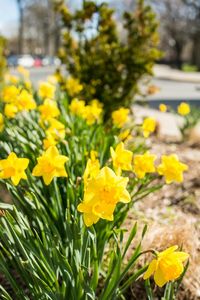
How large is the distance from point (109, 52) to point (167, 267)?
15.8 ft

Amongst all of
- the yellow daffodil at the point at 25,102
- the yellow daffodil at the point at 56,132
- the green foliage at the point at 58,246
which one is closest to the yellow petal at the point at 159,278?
the green foliage at the point at 58,246

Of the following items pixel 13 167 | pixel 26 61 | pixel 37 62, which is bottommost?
pixel 37 62

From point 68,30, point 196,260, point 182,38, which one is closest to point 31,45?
point 182,38

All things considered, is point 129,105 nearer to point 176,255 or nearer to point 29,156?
point 29,156

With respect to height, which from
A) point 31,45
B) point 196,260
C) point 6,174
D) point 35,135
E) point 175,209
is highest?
point 6,174

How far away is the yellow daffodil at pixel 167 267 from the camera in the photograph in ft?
4.99

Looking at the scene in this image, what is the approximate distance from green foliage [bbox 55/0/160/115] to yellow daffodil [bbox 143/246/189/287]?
4.60 m

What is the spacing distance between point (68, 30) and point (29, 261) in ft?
16.9

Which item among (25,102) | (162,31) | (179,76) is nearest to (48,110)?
(25,102)

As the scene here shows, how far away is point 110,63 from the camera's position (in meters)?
6.05

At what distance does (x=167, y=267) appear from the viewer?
152 centimetres

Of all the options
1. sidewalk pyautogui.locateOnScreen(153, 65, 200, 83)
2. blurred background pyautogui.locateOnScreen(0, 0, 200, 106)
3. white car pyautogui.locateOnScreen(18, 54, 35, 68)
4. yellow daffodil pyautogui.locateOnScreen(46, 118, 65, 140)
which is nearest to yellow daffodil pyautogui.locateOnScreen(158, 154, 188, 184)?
yellow daffodil pyautogui.locateOnScreen(46, 118, 65, 140)

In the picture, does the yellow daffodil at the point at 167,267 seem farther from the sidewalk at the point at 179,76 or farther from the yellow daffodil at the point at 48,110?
the sidewalk at the point at 179,76

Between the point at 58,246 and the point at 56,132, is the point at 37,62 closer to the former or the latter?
the point at 56,132
